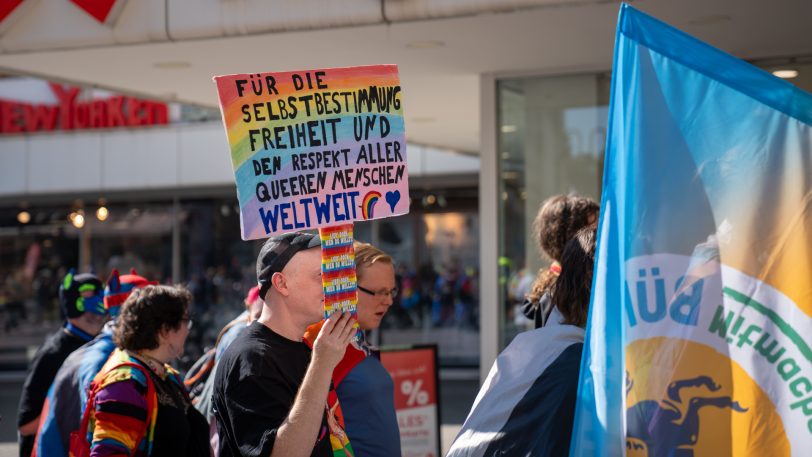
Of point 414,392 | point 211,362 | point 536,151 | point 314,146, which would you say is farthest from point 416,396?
point 314,146

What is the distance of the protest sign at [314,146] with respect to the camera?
2.94 m

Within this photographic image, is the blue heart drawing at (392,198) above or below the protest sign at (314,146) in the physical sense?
below

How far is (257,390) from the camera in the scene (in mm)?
2820

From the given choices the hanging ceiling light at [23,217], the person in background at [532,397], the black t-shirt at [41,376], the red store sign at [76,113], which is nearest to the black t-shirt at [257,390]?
the person in background at [532,397]

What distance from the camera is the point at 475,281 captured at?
19.2 metres

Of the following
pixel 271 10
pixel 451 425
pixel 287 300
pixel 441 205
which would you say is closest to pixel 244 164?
pixel 287 300

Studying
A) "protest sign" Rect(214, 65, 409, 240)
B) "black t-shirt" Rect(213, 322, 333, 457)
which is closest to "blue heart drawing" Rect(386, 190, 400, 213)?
"protest sign" Rect(214, 65, 409, 240)

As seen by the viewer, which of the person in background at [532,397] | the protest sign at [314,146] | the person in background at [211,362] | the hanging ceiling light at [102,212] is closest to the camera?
the person in background at [532,397]

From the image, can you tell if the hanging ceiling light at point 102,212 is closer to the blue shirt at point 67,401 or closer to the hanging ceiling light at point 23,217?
the hanging ceiling light at point 23,217

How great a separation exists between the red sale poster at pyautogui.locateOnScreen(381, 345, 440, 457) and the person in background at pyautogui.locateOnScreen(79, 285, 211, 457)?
346cm

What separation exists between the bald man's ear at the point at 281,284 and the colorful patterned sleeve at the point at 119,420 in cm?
102

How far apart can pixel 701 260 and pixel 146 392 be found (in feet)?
7.35

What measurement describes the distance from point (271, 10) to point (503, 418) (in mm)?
4390

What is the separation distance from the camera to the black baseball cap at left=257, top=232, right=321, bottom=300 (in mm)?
3025
